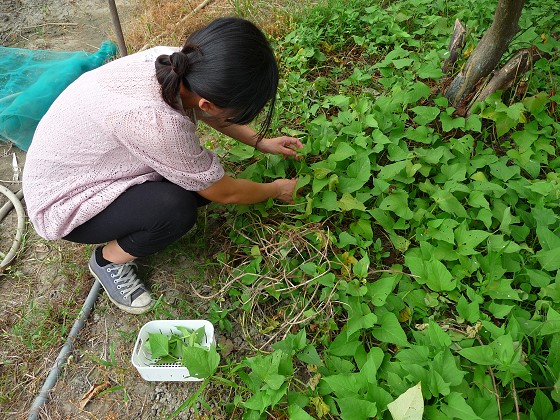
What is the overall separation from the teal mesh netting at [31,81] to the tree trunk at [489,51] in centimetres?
216

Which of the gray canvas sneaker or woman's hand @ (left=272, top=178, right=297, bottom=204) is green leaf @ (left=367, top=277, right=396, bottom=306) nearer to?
woman's hand @ (left=272, top=178, right=297, bottom=204)

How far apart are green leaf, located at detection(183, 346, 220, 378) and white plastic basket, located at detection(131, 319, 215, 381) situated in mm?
167

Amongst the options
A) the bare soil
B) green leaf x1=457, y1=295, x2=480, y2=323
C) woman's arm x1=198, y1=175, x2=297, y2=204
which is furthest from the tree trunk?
the bare soil

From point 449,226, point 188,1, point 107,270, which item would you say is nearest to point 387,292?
point 449,226

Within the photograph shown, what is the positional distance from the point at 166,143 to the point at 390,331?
96 cm

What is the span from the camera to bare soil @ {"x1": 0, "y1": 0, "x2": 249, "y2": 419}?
1646 millimetres

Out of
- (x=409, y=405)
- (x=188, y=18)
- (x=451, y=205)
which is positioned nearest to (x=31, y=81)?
(x=188, y=18)

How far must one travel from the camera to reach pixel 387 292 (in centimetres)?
160

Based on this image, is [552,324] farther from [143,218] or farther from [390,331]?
[143,218]

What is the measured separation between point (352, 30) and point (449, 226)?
1.74 metres

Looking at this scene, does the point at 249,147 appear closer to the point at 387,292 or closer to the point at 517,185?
the point at 387,292

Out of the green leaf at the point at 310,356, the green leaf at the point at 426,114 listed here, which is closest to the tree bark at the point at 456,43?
the green leaf at the point at 426,114

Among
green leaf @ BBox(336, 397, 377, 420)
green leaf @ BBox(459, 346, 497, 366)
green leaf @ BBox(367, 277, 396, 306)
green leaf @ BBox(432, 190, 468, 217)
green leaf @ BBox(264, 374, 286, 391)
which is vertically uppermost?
green leaf @ BBox(432, 190, 468, 217)

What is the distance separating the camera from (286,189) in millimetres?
1965
